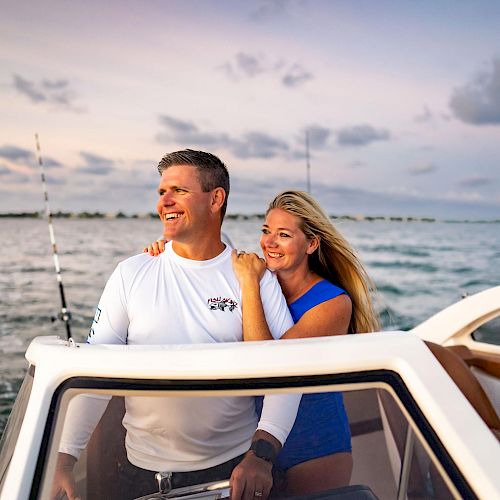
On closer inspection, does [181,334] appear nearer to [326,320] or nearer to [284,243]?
[326,320]

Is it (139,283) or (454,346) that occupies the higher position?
(139,283)

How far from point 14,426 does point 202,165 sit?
1.04 meters

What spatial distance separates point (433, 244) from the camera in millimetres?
28984

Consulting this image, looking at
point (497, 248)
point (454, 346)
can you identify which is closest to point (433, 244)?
point (497, 248)

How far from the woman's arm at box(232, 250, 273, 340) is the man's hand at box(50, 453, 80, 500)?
2.44 ft

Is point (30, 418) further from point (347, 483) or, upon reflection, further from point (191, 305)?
point (191, 305)

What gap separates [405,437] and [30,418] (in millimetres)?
636

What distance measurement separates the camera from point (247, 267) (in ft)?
6.25

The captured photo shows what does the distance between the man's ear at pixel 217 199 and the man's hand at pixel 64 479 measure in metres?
1.04

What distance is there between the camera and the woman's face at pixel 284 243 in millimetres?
2291

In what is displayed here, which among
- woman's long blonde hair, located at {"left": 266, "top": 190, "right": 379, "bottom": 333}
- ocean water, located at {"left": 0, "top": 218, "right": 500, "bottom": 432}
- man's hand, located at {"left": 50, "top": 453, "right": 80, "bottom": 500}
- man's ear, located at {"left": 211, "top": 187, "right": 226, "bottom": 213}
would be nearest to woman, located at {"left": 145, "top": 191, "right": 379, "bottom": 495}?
woman's long blonde hair, located at {"left": 266, "top": 190, "right": 379, "bottom": 333}

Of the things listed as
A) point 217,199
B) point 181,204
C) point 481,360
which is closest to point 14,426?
point 181,204

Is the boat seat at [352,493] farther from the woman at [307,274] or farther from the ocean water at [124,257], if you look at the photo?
the ocean water at [124,257]

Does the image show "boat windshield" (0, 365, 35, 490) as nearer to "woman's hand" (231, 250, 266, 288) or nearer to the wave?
"woman's hand" (231, 250, 266, 288)
